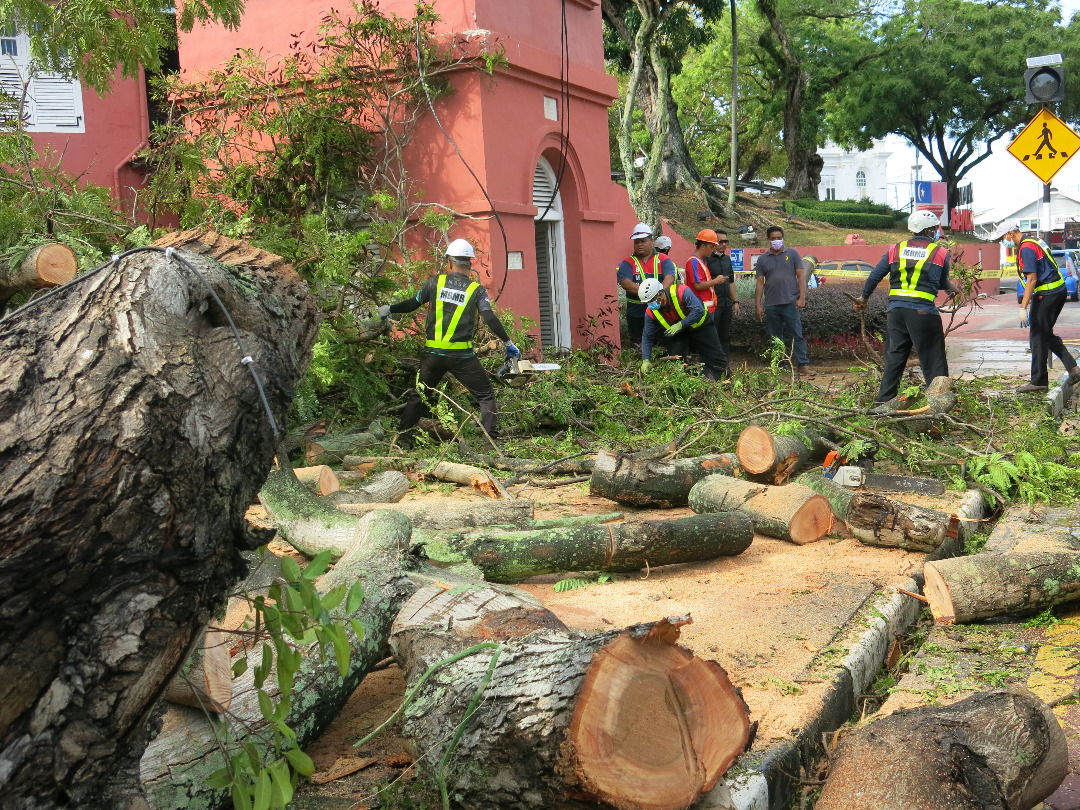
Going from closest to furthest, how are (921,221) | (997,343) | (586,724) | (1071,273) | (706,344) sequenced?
(586,724), (921,221), (706,344), (997,343), (1071,273)

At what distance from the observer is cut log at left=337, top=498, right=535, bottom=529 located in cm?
557

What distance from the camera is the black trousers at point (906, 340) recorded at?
9016 millimetres

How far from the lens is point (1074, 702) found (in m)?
3.78

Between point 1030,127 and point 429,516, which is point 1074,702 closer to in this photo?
point 429,516

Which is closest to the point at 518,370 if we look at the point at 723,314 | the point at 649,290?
the point at 649,290

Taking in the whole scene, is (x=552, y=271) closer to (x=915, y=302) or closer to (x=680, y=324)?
(x=680, y=324)

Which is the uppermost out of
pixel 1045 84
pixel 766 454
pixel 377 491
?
pixel 1045 84

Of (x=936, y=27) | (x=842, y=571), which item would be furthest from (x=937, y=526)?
(x=936, y=27)

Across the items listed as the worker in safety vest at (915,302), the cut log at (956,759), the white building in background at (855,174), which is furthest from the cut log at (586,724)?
the white building in background at (855,174)

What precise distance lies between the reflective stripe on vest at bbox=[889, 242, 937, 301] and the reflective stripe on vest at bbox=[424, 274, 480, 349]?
148 inches

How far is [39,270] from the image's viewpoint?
632 centimetres

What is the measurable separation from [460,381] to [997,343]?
12.3 metres

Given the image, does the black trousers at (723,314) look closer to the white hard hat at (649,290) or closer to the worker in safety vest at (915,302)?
the white hard hat at (649,290)

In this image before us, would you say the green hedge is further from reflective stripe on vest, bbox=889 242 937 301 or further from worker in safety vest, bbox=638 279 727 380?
reflective stripe on vest, bbox=889 242 937 301
